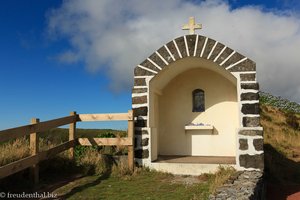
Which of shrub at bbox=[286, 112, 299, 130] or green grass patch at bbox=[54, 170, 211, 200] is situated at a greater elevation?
shrub at bbox=[286, 112, 299, 130]

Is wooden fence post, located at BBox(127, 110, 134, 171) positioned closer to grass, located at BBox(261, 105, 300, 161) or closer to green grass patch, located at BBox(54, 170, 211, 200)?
green grass patch, located at BBox(54, 170, 211, 200)

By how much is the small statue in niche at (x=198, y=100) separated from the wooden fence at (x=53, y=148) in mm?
2585

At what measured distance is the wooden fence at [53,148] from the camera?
226 inches

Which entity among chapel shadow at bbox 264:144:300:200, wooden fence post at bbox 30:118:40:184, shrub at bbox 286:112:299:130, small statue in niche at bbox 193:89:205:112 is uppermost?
small statue in niche at bbox 193:89:205:112

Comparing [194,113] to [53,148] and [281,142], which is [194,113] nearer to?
[53,148]

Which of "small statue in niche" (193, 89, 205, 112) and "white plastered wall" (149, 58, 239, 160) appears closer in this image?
"white plastered wall" (149, 58, 239, 160)

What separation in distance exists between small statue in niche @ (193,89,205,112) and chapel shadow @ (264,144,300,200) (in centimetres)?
248

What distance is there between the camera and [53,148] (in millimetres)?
7176

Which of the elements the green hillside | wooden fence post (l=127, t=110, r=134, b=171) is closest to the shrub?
the green hillside

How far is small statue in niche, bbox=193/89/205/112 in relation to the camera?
972 centimetres

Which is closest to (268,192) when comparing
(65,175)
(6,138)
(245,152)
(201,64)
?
(245,152)

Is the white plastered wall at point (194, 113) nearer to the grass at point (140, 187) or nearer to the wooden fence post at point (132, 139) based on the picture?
the wooden fence post at point (132, 139)

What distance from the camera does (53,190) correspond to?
20.3ft

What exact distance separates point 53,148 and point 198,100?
452cm
